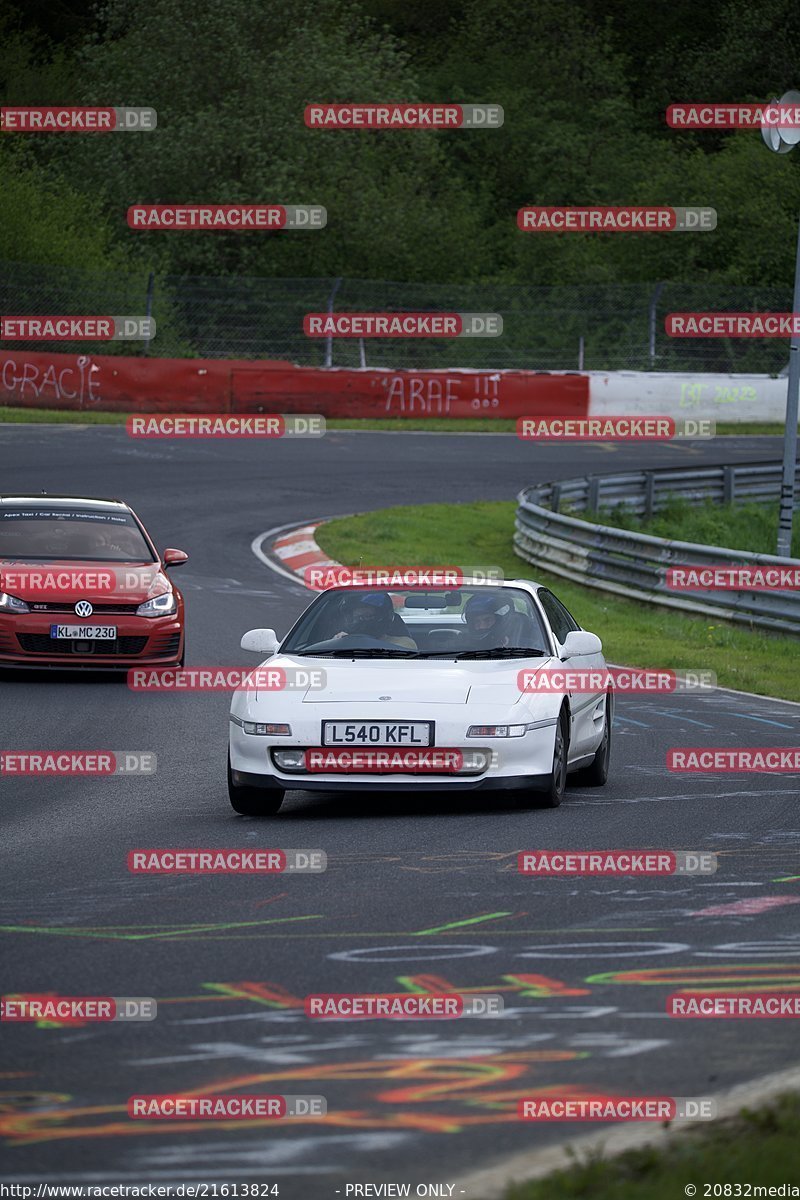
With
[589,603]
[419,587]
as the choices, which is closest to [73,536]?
[419,587]

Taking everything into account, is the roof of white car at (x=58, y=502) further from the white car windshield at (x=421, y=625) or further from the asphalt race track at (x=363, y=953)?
the white car windshield at (x=421, y=625)

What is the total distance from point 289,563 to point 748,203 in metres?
32.3

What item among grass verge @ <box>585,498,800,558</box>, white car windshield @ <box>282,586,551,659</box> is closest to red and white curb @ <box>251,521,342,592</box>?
grass verge @ <box>585,498,800,558</box>

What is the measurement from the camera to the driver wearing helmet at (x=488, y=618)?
1016 centimetres

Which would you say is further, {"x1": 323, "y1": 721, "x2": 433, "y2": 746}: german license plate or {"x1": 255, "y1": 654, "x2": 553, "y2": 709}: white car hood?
{"x1": 255, "y1": 654, "x2": 553, "y2": 709}: white car hood

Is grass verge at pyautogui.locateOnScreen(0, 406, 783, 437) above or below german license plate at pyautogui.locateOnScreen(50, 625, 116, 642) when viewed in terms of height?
above

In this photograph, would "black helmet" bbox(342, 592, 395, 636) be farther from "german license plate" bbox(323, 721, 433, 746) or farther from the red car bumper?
the red car bumper

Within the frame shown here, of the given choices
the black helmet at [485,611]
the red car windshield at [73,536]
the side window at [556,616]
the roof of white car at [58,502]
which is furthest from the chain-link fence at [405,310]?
the black helmet at [485,611]

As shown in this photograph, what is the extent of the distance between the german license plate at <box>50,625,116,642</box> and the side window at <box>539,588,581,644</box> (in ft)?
15.3

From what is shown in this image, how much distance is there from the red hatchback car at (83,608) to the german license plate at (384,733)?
572cm

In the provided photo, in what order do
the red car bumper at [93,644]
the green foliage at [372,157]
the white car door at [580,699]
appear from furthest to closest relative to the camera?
the green foliage at [372,157], the red car bumper at [93,644], the white car door at [580,699]

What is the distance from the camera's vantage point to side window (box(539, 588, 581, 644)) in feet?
35.0

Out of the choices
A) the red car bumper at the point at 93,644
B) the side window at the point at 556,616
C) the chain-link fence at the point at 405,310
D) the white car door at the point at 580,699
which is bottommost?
the red car bumper at the point at 93,644

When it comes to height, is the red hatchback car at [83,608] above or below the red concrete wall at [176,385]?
below
